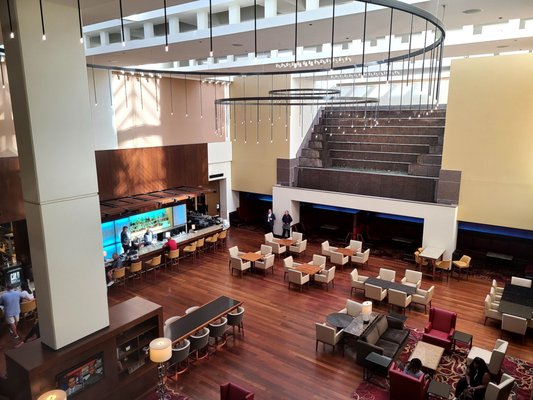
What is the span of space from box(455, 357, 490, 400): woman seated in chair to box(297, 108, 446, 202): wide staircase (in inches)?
317

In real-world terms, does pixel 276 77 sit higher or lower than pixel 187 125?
higher

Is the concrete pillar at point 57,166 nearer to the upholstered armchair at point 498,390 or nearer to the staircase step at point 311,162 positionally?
the upholstered armchair at point 498,390

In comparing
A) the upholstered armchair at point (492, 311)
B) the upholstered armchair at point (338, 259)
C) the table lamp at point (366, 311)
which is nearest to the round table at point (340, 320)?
the table lamp at point (366, 311)

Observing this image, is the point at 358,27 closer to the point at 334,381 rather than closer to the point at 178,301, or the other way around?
the point at 334,381

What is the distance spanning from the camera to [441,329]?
8.54 m

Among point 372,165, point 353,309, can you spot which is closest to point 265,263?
point 353,309

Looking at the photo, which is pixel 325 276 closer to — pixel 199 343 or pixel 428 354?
pixel 428 354

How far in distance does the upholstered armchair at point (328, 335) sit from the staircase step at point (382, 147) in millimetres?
9743

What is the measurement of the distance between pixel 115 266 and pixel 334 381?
726 centimetres

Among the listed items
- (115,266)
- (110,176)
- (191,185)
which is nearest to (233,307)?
(115,266)

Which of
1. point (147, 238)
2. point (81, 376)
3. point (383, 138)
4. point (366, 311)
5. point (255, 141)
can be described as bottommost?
point (366, 311)

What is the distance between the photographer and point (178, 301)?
1079 cm

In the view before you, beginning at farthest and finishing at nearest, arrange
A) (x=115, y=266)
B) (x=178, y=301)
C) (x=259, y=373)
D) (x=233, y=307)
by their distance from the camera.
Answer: (x=115, y=266), (x=178, y=301), (x=233, y=307), (x=259, y=373)

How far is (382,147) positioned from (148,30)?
10750 mm
